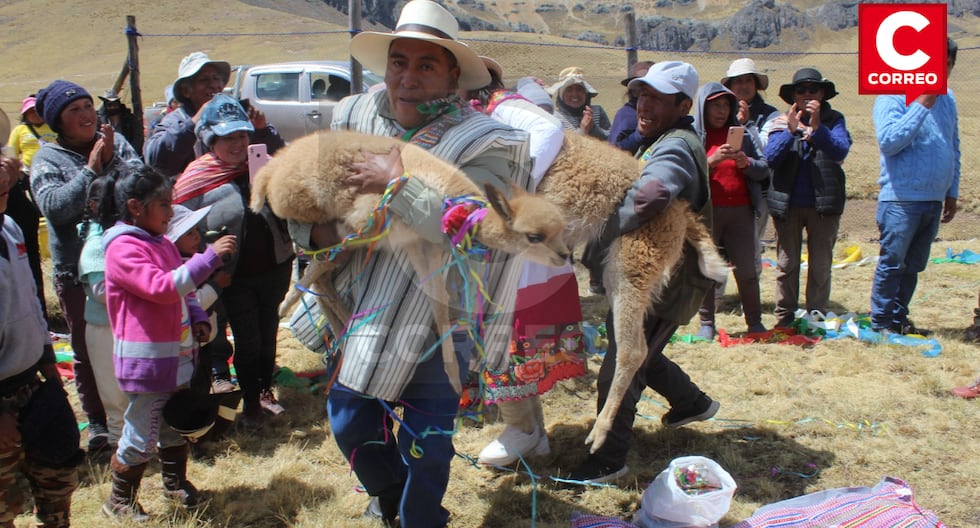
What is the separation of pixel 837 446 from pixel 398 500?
246cm

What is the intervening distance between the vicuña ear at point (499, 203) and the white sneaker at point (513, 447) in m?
2.00

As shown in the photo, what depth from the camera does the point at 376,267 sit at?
7.82ft

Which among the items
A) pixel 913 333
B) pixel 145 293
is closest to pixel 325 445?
pixel 145 293

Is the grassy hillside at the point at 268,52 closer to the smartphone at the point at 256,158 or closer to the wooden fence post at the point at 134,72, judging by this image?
the wooden fence post at the point at 134,72

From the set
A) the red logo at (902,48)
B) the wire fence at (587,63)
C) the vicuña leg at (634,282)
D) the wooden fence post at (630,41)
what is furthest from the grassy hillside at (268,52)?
the vicuña leg at (634,282)

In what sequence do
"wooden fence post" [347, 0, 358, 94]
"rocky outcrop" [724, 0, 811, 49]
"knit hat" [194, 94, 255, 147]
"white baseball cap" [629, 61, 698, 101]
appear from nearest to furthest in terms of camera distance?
"white baseball cap" [629, 61, 698, 101] → "knit hat" [194, 94, 255, 147] → "wooden fence post" [347, 0, 358, 94] → "rocky outcrop" [724, 0, 811, 49]

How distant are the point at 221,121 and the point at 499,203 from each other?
96.8 inches

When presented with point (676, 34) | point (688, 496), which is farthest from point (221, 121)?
point (676, 34)

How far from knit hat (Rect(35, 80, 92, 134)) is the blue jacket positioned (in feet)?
17.6

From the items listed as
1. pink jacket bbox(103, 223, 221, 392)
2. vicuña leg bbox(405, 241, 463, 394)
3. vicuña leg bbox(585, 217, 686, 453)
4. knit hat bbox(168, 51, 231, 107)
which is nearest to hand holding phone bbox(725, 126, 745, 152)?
vicuña leg bbox(585, 217, 686, 453)

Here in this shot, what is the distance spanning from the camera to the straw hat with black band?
86.3 inches

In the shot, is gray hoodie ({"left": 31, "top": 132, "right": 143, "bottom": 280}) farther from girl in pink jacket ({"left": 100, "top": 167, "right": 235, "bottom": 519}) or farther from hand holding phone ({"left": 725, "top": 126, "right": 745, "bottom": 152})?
hand holding phone ({"left": 725, "top": 126, "right": 745, "bottom": 152})

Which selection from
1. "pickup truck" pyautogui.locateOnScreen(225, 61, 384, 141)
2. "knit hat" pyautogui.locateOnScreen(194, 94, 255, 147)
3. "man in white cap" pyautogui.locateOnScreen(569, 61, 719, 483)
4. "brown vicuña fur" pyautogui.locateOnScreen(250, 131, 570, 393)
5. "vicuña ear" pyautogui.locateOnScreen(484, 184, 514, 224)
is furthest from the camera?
"pickup truck" pyautogui.locateOnScreen(225, 61, 384, 141)

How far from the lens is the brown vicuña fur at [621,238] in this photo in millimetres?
2939
